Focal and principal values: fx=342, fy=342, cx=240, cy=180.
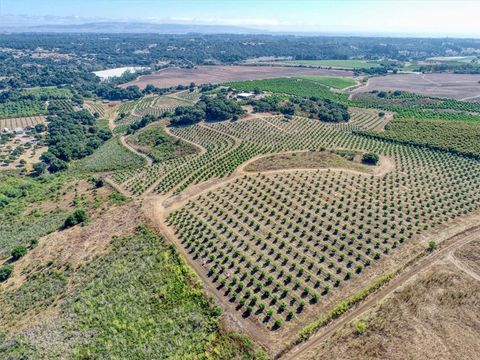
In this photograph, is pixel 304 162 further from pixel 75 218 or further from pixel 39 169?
pixel 39 169

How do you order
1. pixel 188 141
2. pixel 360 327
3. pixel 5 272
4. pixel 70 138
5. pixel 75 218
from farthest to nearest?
pixel 70 138, pixel 188 141, pixel 75 218, pixel 5 272, pixel 360 327

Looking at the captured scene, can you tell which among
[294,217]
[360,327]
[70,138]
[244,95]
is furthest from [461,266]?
[70,138]

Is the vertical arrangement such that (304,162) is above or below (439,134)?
below

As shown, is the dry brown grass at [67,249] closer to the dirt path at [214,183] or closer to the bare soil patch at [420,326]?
the dirt path at [214,183]

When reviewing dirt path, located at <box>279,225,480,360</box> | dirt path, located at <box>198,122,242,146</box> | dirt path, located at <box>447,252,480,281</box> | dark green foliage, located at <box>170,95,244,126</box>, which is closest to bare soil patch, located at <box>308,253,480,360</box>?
dirt path, located at <box>279,225,480,360</box>

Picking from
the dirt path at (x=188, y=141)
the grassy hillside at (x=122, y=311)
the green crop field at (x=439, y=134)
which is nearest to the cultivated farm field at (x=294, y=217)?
the dirt path at (x=188, y=141)

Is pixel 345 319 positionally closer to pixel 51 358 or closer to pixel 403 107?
pixel 51 358

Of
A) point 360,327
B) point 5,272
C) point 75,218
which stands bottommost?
point 5,272

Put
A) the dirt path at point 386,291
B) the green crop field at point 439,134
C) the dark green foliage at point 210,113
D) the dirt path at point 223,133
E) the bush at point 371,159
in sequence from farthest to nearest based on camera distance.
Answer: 1. the dark green foliage at point 210,113
2. the dirt path at point 223,133
3. the green crop field at point 439,134
4. the bush at point 371,159
5. the dirt path at point 386,291

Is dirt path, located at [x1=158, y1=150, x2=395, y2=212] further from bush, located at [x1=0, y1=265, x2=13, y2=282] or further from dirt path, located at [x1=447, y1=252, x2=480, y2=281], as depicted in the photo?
dirt path, located at [x1=447, y1=252, x2=480, y2=281]
